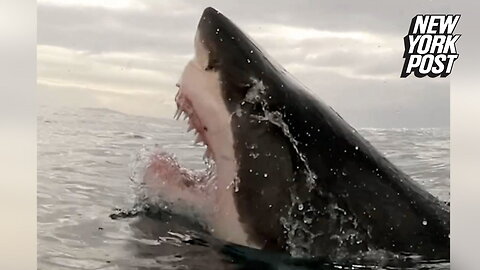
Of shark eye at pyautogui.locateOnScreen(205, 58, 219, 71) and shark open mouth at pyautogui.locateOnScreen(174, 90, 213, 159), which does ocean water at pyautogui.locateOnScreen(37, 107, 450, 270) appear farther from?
shark eye at pyautogui.locateOnScreen(205, 58, 219, 71)

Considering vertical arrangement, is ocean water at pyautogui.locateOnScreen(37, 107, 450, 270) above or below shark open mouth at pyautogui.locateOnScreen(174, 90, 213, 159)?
below

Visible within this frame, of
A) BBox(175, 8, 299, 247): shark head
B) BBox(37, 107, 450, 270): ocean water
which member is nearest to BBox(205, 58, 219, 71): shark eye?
BBox(175, 8, 299, 247): shark head

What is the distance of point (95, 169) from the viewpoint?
1.14m

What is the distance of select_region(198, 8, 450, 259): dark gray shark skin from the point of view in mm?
1110

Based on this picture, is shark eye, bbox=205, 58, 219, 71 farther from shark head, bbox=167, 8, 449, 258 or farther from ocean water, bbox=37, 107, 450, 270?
ocean water, bbox=37, 107, 450, 270

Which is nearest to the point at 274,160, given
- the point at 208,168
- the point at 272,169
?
the point at 272,169

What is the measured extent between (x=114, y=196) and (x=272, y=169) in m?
0.32

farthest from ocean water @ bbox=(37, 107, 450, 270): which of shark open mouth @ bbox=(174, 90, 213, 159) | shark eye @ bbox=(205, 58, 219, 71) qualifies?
shark eye @ bbox=(205, 58, 219, 71)

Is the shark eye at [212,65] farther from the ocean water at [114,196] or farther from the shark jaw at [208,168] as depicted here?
the ocean water at [114,196]

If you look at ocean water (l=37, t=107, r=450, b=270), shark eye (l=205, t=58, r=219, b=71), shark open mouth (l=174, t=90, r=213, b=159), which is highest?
shark eye (l=205, t=58, r=219, b=71)

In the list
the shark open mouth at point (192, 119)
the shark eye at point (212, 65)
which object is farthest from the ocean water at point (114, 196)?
the shark eye at point (212, 65)

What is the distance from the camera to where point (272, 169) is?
1110 millimetres

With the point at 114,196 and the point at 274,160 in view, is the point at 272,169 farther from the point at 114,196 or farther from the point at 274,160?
the point at 114,196

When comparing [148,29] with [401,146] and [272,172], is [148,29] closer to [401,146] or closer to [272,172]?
[272,172]
